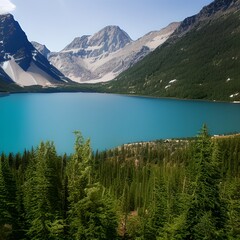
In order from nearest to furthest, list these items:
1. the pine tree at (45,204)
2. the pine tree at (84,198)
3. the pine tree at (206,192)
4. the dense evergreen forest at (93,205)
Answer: the pine tree at (84,198) → the dense evergreen forest at (93,205) → the pine tree at (206,192) → the pine tree at (45,204)

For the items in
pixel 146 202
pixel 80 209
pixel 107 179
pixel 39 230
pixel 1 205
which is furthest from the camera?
pixel 107 179

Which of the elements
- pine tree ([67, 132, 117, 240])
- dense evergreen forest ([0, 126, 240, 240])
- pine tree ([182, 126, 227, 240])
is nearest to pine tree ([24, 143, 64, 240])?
dense evergreen forest ([0, 126, 240, 240])

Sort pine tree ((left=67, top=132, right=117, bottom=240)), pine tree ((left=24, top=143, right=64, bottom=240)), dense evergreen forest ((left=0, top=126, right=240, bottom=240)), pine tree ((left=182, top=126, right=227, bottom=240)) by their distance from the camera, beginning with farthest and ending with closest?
1. pine tree ((left=24, top=143, right=64, bottom=240))
2. pine tree ((left=182, top=126, right=227, bottom=240))
3. dense evergreen forest ((left=0, top=126, right=240, bottom=240))
4. pine tree ((left=67, top=132, right=117, bottom=240))

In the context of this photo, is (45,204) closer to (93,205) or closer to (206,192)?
(93,205)

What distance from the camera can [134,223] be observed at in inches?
2242

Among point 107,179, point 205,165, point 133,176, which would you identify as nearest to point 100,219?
point 205,165

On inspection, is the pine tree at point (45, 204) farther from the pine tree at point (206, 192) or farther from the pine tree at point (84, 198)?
the pine tree at point (206, 192)

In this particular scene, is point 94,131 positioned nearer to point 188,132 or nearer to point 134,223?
point 188,132

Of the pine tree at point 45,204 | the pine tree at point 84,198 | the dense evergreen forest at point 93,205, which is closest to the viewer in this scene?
the pine tree at point 84,198

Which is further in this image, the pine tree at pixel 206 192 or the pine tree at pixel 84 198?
the pine tree at pixel 206 192

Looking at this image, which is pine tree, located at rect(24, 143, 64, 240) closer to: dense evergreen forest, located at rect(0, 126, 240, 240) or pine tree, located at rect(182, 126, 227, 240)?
dense evergreen forest, located at rect(0, 126, 240, 240)

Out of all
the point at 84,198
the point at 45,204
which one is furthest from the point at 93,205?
the point at 45,204

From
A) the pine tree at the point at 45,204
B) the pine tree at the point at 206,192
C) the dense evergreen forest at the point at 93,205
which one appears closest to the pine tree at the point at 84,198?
the dense evergreen forest at the point at 93,205

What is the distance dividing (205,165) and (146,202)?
41.0 meters
